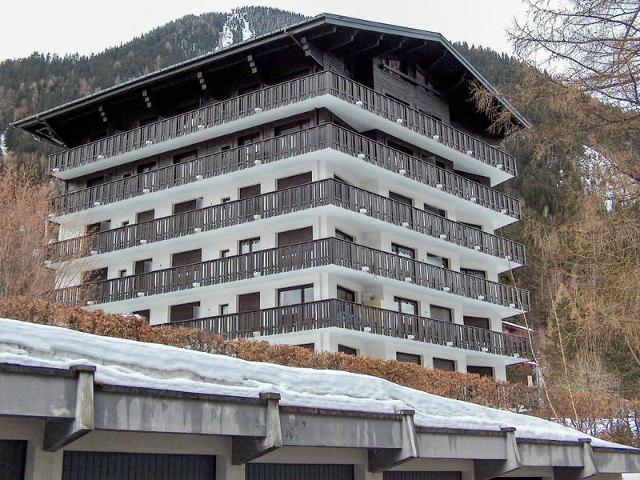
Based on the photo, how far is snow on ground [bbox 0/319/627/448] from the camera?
6.30 metres

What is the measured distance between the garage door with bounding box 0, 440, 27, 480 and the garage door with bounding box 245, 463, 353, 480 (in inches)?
93.8

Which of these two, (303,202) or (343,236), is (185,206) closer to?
(303,202)

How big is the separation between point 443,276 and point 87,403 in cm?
2811

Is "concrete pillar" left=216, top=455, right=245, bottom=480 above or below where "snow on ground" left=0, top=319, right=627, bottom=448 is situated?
below

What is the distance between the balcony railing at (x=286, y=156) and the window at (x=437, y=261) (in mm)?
2911

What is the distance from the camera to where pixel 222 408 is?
265 inches

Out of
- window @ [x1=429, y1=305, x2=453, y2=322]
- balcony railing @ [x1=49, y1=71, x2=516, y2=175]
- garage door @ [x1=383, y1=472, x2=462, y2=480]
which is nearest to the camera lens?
garage door @ [x1=383, y1=472, x2=462, y2=480]

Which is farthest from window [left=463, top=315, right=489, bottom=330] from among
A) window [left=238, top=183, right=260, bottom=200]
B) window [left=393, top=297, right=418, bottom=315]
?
window [left=238, top=183, right=260, bottom=200]

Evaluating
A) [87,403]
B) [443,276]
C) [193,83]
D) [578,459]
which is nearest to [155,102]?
[193,83]

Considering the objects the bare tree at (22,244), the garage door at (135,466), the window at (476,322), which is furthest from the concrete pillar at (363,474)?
the window at (476,322)

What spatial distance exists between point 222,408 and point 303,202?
2271 cm

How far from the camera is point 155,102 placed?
1421 inches

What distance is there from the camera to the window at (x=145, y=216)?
35.0m

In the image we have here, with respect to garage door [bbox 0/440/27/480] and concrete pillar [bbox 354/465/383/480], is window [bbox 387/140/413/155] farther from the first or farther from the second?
garage door [bbox 0/440/27/480]
